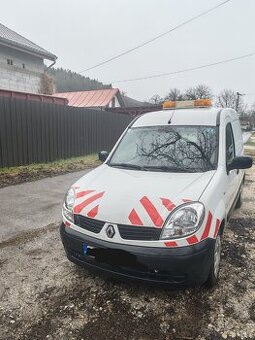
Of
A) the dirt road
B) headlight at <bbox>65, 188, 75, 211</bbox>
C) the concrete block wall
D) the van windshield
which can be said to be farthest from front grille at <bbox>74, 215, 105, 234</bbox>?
the concrete block wall

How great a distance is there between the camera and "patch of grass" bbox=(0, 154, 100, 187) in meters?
8.56

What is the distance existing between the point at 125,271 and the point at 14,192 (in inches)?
209

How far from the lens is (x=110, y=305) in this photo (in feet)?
9.59

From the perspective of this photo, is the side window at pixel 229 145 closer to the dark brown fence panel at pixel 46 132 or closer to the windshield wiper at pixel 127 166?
the windshield wiper at pixel 127 166

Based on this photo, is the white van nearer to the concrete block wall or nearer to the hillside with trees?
the concrete block wall

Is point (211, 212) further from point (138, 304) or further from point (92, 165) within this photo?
point (92, 165)

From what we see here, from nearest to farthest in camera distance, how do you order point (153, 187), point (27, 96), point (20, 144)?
point (153, 187)
point (20, 144)
point (27, 96)

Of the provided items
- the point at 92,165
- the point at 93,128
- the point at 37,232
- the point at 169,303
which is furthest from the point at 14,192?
the point at 93,128

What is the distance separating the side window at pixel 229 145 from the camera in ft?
13.4

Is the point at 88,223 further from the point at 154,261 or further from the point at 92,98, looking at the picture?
the point at 92,98

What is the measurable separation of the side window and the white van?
129 mm

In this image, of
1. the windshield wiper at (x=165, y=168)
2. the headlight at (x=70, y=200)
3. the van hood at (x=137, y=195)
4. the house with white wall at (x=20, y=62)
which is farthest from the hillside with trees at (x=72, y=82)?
the van hood at (x=137, y=195)

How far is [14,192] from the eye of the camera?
24.2 ft

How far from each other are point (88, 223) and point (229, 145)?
2423mm
